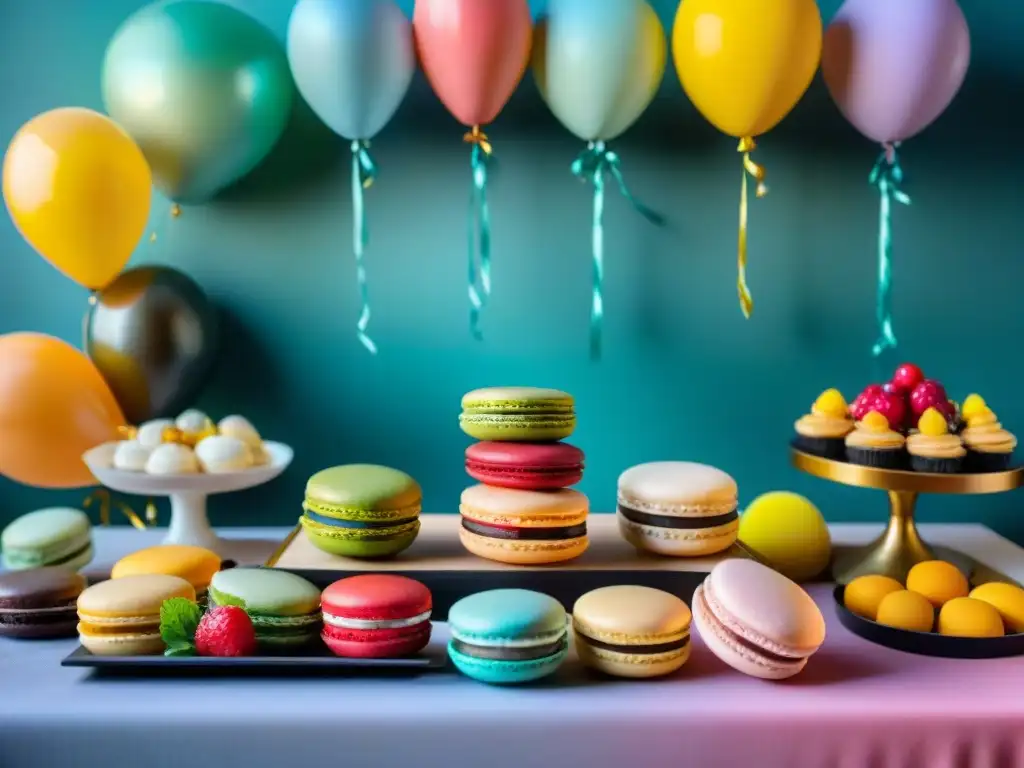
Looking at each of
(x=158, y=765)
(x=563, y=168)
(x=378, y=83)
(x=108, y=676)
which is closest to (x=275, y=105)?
(x=378, y=83)

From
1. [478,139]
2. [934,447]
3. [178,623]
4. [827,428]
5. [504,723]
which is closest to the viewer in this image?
[504,723]

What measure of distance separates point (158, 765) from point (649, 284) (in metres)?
1.17

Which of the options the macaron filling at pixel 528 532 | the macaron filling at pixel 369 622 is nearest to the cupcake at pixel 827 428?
the macaron filling at pixel 528 532

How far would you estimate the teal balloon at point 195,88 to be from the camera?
1496mm

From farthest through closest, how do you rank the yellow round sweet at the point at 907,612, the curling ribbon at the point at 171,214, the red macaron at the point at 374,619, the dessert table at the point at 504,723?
the curling ribbon at the point at 171,214 → the yellow round sweet at the point at 907,612 → the red macaron at the point at 374,619 → the dessert table at the point at 504,723

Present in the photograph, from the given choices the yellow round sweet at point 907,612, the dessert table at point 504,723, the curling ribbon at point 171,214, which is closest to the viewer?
the dessert table at point 504,723

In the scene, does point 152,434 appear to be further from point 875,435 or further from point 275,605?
point 875,435

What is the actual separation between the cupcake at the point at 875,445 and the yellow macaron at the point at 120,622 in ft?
3.14

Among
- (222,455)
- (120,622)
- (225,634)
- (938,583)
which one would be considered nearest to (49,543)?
(222,455)

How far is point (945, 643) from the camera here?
3.73ft

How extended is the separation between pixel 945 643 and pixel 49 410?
130 centimetres

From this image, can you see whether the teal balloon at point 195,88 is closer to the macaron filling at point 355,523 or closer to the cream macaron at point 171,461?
the cream macaron at point 171,461

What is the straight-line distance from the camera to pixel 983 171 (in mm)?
1779

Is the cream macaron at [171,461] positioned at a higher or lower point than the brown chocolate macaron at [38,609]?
higher
